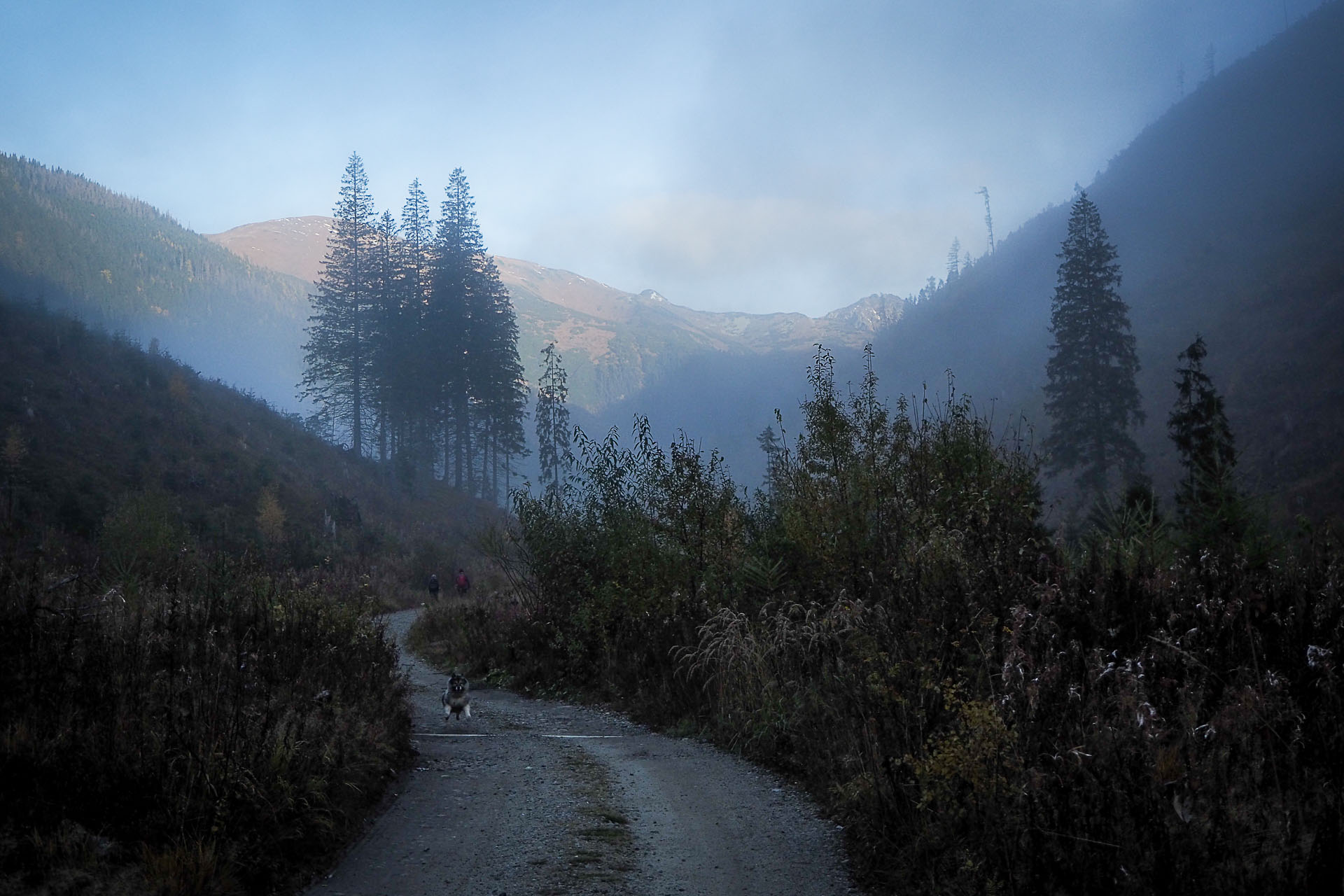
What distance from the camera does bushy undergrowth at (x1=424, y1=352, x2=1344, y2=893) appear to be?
397 cm

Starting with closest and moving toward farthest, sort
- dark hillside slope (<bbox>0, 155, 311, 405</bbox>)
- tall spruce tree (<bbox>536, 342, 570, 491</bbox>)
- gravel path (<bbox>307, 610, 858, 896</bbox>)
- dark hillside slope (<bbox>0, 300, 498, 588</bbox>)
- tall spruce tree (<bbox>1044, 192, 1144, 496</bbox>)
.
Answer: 1. gravel path (<bbox>307, 610, 858, 896</bbox>)
2. dark hillside slope (<bbox>0, 300, 498, 588</bbox>)
3. tall spruce tree (<bbox>1044, 192, 1144, 496</bbox>)
4. tall spruce tree (<bbox>536, 342, 570, 491</bbox>)
5. dark hillside slope (<bbox>0, 155, 311, 405</bbox>)

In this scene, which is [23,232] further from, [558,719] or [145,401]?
[558,719]

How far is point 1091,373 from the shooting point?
3584 cm

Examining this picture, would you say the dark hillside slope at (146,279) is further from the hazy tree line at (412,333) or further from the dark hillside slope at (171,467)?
the dark hillside slope at (171,467)

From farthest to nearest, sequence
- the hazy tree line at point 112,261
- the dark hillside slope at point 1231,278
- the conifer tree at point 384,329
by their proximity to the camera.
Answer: the hazy tree line at point 112,261 < the conifer tree at point 384,329 < the dark hillside slope at point 1231,278

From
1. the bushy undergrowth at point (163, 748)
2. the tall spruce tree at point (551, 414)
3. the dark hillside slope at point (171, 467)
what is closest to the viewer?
the bushy undergrowth at point (163, 748)

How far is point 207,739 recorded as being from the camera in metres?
4.89

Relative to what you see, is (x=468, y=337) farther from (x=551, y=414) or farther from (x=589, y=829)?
(x=589, y=829)

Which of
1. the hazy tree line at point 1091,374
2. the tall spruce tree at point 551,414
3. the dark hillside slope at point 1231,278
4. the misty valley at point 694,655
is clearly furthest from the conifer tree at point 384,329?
the hazy tree line at point 1091,374

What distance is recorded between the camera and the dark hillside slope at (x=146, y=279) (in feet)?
263

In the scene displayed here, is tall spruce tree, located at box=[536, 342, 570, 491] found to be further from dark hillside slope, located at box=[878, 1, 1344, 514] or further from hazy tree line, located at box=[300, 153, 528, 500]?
dark hillside slope, located at box=[878, 1, 1344, 514]

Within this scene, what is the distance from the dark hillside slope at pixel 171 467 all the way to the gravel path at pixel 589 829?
41.1 feet

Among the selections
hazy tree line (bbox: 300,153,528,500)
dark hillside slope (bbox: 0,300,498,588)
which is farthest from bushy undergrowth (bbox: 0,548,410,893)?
hazy tree line (bbox: 300,153,528,500)

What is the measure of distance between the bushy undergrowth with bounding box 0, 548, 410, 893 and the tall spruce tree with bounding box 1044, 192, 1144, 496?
3438 centimetres
